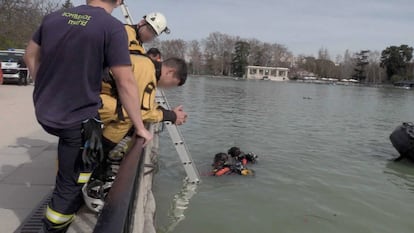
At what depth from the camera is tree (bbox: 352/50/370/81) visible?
157375mm

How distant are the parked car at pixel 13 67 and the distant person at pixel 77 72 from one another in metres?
21.9

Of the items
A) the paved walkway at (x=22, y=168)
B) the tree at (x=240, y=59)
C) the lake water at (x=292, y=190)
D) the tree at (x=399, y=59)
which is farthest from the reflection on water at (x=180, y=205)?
the tree at (x=240, y=59)

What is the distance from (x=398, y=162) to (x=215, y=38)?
531 ft

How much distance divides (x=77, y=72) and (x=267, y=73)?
527ft

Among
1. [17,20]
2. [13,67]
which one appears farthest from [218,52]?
[13,67]

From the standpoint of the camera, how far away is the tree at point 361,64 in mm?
157375

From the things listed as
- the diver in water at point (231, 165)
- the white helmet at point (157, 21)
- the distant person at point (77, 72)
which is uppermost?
the white helmet at point (157, 21)

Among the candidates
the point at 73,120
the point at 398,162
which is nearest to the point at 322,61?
the point at 398,162

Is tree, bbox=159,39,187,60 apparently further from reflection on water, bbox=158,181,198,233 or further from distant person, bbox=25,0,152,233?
distant person, bbox=25,0,152,233

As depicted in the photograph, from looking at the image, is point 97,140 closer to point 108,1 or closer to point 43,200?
point 108,1

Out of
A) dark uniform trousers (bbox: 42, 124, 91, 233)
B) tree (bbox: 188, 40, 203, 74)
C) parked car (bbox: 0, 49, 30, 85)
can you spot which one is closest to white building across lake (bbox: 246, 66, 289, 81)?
tree (bbox: 188, 40, 203, 74)

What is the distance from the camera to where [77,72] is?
2832 millimetres

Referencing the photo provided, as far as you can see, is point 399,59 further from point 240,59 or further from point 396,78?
point 240,59

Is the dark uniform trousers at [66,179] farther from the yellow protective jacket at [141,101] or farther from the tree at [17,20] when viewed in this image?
the tree at [17,20]
